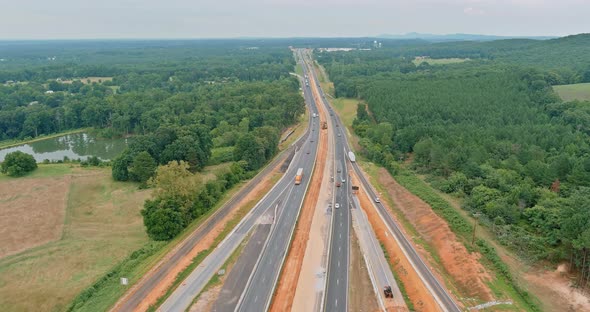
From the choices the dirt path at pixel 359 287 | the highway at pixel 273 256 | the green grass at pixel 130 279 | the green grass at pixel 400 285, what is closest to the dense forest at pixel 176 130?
the green grass at pixel 130 279

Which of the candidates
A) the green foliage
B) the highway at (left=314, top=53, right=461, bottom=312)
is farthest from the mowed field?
the highway at (left=314, top=53, right=461, bottom=312)

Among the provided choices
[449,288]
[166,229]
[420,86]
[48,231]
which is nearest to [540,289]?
[449,288]

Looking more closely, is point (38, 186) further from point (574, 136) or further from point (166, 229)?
point (574, 136)

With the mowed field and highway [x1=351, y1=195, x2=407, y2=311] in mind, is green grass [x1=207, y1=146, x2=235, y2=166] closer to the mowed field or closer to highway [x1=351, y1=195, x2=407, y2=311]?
the mowed field

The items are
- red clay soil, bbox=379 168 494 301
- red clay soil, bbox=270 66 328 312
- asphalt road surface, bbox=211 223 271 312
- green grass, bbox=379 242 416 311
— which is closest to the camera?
asphalt road surface, bbox=211 223 271 312

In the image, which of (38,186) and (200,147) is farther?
(200,147)

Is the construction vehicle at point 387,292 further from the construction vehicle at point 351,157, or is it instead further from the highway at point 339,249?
the construction vehicle at point 351,157
